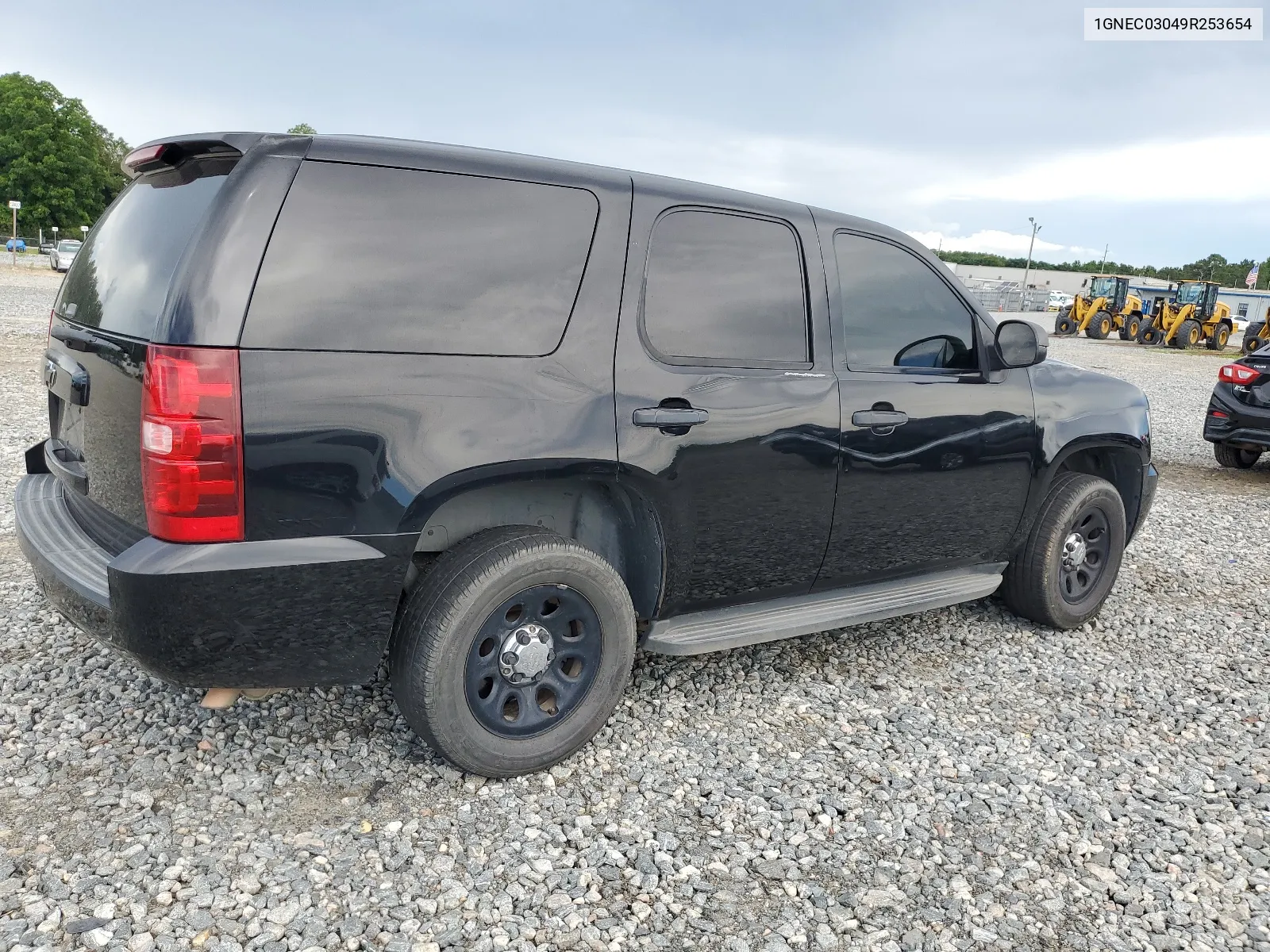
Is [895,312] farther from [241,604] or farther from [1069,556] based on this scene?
[241,604]

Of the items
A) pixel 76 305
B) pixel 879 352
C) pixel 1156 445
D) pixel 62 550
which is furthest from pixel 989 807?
pixel 1156 445

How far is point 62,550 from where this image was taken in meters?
2.85

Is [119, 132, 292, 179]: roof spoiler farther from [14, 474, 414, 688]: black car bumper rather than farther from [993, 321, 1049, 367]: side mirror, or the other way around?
[993, 321, 1049, 367]: side mirror

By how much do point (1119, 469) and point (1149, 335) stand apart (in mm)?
31180

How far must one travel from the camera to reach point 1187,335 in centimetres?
3111

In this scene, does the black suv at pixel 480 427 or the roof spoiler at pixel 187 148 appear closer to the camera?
the black suv at pixel 480 427

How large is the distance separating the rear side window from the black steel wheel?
2.54 ft

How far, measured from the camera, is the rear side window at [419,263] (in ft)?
8.32

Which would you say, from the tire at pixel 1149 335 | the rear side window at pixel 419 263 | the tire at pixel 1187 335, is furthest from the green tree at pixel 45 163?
the rear side window at pixel 419 263

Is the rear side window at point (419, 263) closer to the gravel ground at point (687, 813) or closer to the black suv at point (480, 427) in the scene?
the black suv at point (480, 427)

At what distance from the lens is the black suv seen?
2.49m

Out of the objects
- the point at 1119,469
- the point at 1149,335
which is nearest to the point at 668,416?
the point at 1119,469

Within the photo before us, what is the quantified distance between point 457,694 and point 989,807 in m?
1.67

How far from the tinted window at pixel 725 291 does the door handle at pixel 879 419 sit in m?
0.30
